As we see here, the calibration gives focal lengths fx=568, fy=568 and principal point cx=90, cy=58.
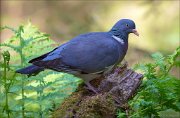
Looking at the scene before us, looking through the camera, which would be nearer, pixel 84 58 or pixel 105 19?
pixel 84 58

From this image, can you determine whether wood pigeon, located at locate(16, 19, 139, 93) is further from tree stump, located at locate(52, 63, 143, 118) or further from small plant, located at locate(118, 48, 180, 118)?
small plant, located at locate(118, 48, 180, 118)

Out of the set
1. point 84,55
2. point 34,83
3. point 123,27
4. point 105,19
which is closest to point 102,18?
point 105,19

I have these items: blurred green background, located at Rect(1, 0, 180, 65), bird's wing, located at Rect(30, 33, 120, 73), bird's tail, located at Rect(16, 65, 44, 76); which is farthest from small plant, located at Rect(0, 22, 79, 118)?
blurred green background, located at Rect(1, 0, 180, 65)

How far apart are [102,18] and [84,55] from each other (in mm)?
10533

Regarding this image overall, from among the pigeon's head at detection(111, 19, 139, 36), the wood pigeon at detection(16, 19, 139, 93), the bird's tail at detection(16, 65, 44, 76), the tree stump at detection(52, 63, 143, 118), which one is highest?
the pigeon's head at detection(111, 19, 139, 36)

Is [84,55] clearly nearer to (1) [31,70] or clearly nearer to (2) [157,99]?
(1) [31,70]

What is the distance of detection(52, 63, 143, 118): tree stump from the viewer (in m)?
3.93

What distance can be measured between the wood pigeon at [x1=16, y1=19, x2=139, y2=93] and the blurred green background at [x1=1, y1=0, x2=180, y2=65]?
15.5 feet

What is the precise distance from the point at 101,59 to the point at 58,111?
3.04ft

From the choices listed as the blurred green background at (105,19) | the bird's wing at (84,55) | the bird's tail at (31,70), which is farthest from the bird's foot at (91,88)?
the blurred green background at (105,19)

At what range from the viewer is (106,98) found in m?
4.07

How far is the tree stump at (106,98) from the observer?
3934 millimetres

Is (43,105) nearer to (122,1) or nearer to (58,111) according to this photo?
(58,111)

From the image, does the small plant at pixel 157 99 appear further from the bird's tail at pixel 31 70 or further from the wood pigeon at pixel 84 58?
the bird's tail at pixel 31 70
